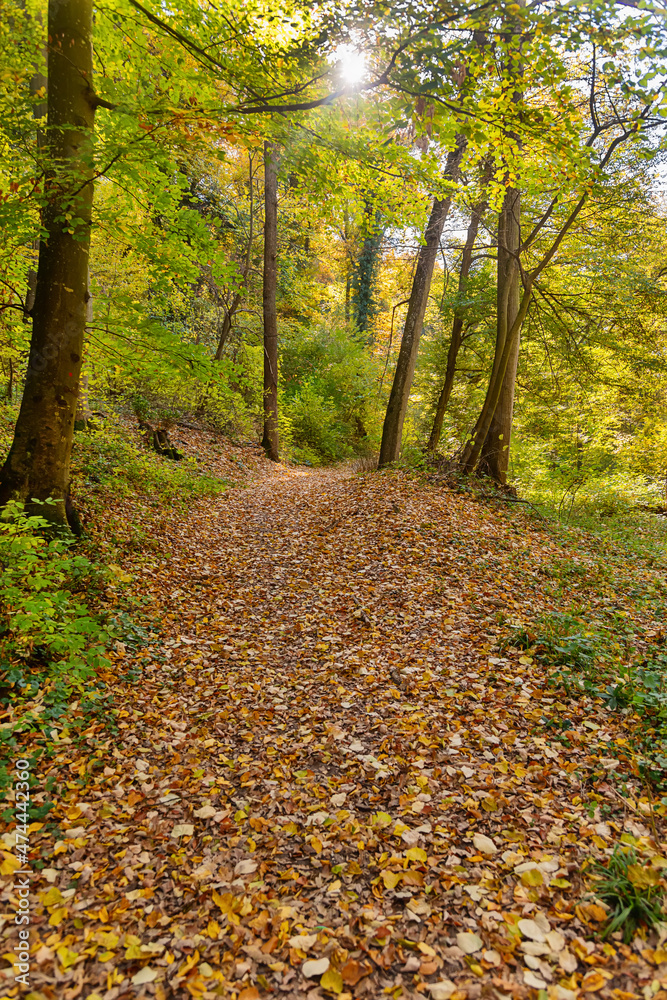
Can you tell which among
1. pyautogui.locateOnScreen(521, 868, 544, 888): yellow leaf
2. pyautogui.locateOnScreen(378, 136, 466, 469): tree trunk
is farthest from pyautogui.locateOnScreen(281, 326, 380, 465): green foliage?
pyautogui.locateOnScreen(521, 868, 544, 888): yellow leaf

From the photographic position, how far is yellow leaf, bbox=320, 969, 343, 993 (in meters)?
2.31

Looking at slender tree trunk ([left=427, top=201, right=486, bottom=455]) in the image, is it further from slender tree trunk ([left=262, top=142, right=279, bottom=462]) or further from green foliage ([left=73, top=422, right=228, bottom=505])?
green foliage ([left=73, top=422, right=228, bottom=505])

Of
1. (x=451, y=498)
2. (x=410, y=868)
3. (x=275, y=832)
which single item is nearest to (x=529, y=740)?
(x=410, y=868)

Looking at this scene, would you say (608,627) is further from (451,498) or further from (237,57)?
(237,57)

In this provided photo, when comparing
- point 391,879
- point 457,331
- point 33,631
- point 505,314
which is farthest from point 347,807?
point 457,331

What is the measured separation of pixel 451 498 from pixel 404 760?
243 inches

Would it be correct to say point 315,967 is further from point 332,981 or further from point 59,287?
point 59,287

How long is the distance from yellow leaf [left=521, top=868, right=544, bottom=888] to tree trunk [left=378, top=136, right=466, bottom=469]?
9562mm

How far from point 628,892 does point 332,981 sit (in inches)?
61.3

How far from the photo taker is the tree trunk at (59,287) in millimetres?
4703

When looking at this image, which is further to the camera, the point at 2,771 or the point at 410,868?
the point at 2,771

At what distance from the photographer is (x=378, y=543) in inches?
301

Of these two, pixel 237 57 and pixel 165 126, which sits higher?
pixel 237 57

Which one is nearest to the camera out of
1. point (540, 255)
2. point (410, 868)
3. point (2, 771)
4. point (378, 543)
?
point (410, 868)
